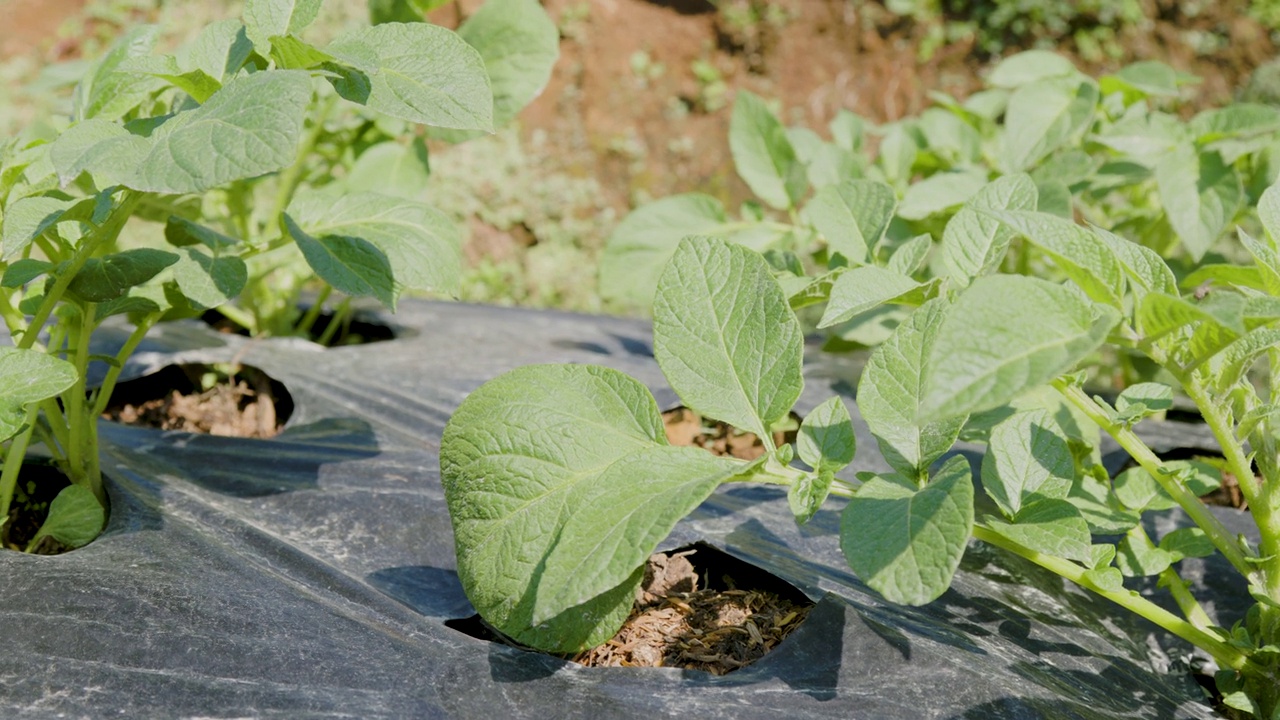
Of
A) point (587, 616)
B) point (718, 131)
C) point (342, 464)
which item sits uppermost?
point (587, 616)

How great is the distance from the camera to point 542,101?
4672 millimetres

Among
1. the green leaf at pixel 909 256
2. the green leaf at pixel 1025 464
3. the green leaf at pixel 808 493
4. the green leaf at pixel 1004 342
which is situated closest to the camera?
the green leaf at pixel 1004 342

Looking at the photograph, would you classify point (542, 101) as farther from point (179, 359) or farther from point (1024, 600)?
point (1024, 600)

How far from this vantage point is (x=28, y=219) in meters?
0.95

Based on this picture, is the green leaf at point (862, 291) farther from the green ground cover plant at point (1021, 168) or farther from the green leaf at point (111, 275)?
the green leaf at point (111, 275)

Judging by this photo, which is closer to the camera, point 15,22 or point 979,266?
point 979,266

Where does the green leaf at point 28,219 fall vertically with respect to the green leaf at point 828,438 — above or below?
above

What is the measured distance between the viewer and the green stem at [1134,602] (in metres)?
0.94

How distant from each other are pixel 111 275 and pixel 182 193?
305 millimetres

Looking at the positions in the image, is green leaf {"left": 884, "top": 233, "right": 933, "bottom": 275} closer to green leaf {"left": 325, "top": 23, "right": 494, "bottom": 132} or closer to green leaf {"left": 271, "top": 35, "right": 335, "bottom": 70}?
green leaf {"left": 325, "top": 23, "right": 494, "bottom": 132}

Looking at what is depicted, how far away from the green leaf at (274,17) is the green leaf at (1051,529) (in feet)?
2.62

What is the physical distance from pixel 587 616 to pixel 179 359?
117 cm

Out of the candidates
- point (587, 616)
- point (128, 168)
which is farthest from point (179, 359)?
point (587, 616)

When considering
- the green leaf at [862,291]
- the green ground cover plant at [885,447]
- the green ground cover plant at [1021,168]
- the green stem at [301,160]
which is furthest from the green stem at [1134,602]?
the green stem at [301,160]
